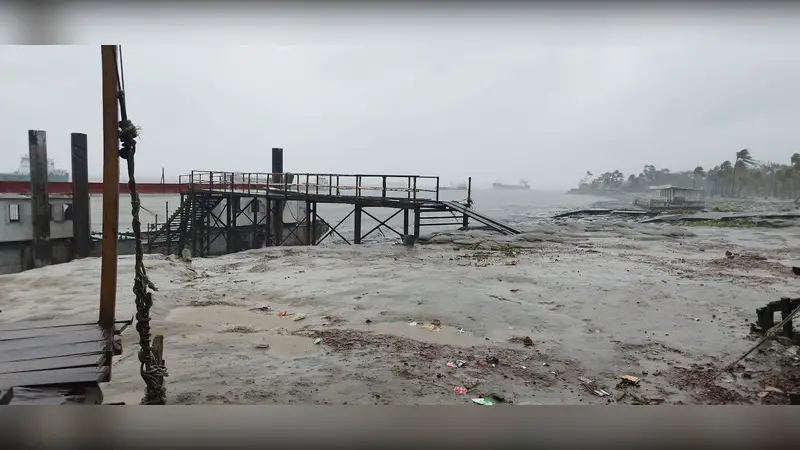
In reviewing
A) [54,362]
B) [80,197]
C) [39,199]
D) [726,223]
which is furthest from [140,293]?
[726,223]

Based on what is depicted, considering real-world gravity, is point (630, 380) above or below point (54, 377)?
below

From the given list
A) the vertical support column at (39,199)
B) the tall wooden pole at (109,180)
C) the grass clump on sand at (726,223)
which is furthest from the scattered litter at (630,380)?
the grass clump on sand at (726,223)

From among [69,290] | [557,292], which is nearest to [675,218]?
[557,292]

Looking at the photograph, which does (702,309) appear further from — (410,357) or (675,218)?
(675,218)

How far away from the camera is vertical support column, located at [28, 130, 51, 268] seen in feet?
56.5

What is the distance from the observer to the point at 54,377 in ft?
9.73

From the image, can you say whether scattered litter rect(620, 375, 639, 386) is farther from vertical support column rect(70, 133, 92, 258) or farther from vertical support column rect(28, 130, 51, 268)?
vertical support column rect(28, 130, 51, 268)

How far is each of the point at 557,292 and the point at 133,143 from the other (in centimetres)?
705

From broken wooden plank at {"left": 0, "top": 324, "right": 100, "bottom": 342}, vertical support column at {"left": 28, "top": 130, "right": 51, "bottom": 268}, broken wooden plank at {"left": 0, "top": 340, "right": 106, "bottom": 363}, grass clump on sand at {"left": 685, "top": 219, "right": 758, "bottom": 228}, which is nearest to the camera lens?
broken wooden plank at {"left": 0, "top": 340, "right": 106, "bottom": 363}

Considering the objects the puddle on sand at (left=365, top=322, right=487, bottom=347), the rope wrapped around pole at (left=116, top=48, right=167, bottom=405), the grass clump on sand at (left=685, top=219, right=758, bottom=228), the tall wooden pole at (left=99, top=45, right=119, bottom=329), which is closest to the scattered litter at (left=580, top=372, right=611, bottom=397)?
the puddle on sand at (left=365, top=322, right=487, bottom=347)

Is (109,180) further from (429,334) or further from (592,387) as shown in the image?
(592,387)

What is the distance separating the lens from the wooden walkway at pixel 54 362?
9.26 ft

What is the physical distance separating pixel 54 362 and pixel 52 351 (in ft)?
0.81

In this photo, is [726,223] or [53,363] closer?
[53,363]
